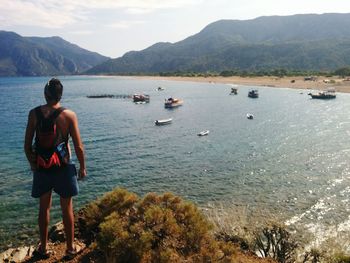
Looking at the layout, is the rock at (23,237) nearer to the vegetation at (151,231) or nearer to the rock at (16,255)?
the rock at (16,255)

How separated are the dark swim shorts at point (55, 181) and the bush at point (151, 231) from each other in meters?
1.24

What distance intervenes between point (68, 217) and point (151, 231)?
77.0 inches

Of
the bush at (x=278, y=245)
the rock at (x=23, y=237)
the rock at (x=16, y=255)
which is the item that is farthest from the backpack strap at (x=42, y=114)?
the rock at (x=23, y=237)

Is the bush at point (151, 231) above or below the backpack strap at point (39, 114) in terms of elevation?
below

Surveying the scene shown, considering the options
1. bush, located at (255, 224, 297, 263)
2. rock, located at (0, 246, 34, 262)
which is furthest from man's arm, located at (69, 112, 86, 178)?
bush, located at (255, 224, 297, 263)

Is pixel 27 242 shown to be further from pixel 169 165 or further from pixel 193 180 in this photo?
pixel 169 165

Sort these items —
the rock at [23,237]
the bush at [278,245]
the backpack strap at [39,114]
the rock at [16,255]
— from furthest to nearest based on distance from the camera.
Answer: the rock at [23,237], the bush at [278,245], the rock at [16,255], the backpack strap at [39,114]

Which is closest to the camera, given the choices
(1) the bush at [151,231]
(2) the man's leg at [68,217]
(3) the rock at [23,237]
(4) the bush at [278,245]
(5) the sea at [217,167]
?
(1) the bush at [151,231]

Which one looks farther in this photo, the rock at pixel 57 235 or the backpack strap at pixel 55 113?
the rock at pixel 57 235

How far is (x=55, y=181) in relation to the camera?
8.19 metres

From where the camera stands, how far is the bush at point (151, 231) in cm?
829

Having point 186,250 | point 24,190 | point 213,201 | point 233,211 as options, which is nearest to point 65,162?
point 186,250

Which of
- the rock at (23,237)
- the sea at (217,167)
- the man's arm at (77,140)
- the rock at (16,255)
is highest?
the man's arm at (77,140)

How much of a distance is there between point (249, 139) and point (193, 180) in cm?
1869
